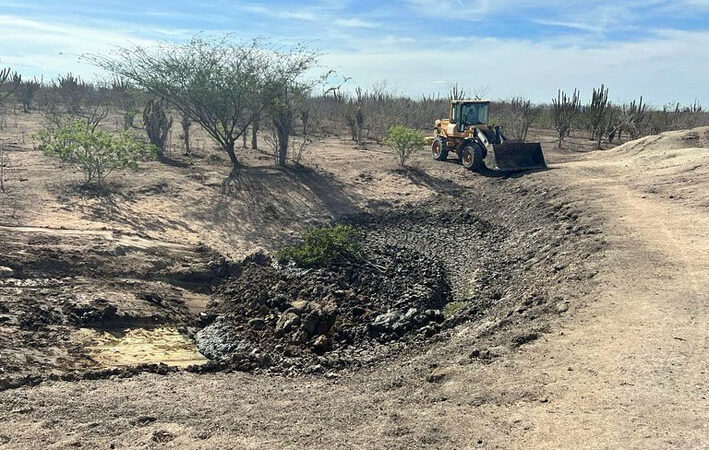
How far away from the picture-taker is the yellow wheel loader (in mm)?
17047

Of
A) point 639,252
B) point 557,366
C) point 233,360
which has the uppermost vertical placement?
point 639,252

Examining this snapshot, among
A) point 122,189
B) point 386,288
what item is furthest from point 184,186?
point 386,288

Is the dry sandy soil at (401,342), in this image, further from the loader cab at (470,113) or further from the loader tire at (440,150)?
the loader tire at (440,150)

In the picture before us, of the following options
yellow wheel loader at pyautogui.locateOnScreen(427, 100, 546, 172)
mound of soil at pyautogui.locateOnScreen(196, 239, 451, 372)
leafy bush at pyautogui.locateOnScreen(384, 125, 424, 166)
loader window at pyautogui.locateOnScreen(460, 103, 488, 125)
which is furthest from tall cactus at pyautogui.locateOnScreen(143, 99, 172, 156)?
mound of soil at pyautogui.locateOnScreen(196, 239, 451, 372)

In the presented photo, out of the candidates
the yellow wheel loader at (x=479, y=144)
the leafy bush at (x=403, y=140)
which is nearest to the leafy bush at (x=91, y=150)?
the leafy bush at (x=403, y=140)

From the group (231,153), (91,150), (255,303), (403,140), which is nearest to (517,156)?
(403,140)

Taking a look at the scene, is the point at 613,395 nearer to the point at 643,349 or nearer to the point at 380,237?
the point at 643,349

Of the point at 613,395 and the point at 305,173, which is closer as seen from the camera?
the point at 613,395

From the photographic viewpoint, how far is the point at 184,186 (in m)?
14.1

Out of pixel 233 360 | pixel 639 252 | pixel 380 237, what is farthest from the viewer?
pixel 380 237

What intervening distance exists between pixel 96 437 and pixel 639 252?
7.48m

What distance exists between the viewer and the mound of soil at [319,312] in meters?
7.06

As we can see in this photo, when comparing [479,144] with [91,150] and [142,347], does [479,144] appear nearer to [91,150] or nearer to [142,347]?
[91,150]

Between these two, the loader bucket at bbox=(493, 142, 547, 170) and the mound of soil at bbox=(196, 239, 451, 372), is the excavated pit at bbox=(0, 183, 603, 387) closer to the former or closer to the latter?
the mound of soil at bbox=(196, 239, 451, 372)
